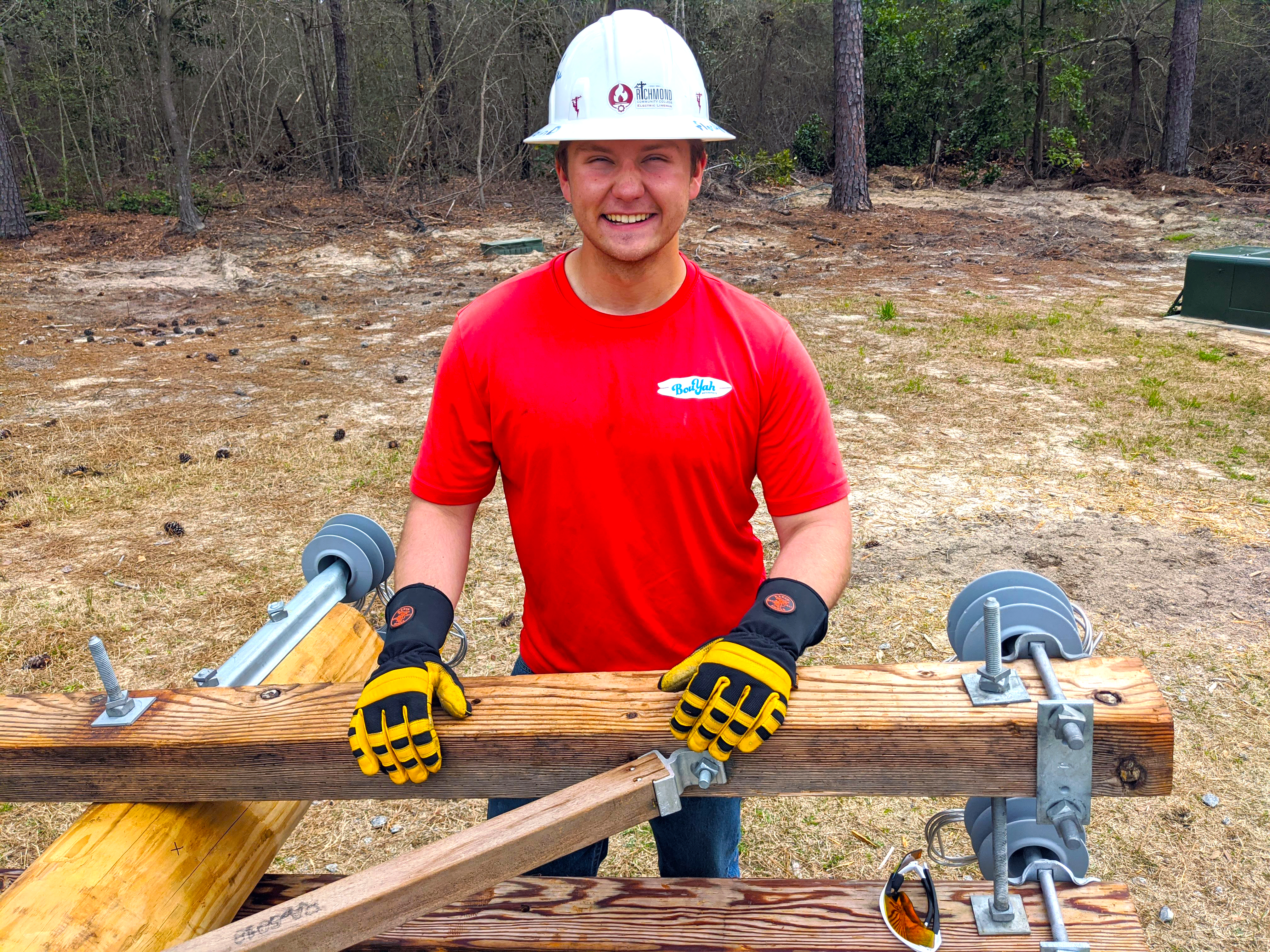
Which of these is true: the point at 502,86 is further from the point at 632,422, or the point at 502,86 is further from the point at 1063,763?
the point at 1063,763

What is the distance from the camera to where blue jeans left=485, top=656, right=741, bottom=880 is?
2.16 meters

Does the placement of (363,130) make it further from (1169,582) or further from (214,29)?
(1169,582)

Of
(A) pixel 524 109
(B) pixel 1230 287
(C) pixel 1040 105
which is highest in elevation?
(A) pixel 524 109

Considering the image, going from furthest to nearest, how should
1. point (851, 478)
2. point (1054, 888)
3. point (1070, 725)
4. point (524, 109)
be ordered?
point (524, 109)
point (851, 478)
point (1054, 888)
point (1070, 725)

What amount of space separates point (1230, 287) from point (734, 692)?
9900mm

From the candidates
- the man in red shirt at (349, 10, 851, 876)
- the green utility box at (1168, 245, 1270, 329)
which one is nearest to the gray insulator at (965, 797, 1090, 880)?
the man in red shirt at (349, 10, 851, 876)

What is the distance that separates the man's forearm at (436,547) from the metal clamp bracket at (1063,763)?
1.24 m

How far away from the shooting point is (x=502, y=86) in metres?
18.2

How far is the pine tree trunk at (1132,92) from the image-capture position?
20.0 metres

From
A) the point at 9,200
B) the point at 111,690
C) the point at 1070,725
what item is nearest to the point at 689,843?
the point at 1070,725

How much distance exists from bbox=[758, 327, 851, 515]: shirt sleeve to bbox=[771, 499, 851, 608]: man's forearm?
0.02 metres

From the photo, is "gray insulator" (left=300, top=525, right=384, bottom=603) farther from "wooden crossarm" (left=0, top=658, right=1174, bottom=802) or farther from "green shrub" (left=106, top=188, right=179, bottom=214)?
"green shrub" (left=106, top=188, right=179, bottom=214)

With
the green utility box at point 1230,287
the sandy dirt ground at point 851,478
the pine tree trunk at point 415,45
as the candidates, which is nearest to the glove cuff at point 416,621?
the sandy dirt ground at point 851,478

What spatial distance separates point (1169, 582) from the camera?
4.77 m
